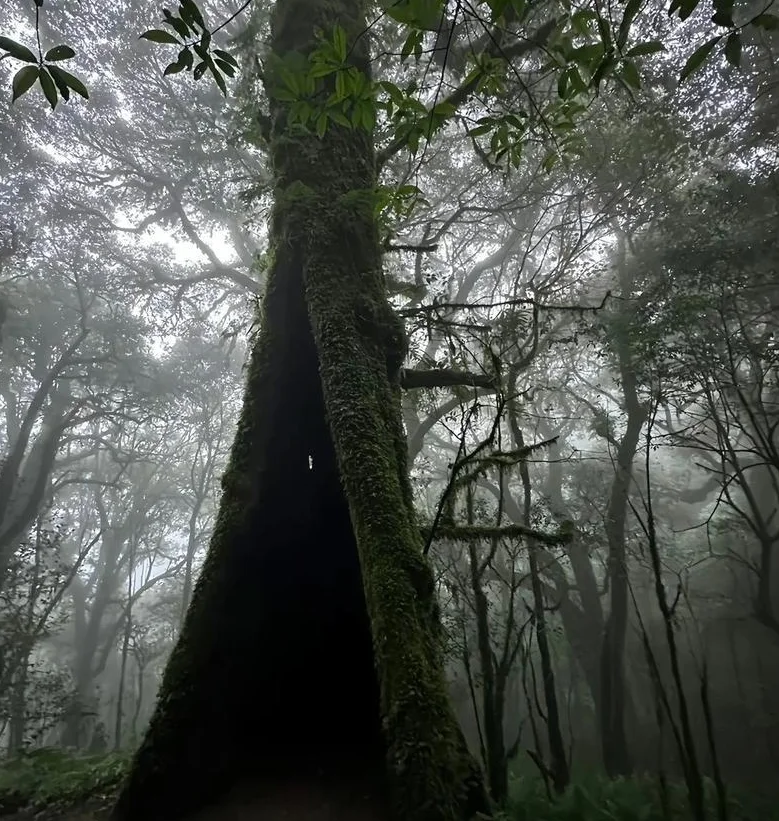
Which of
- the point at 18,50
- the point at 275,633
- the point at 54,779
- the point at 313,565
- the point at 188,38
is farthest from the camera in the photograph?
the point at 54,779

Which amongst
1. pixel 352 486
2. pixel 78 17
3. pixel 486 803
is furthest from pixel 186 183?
pixel 486 803

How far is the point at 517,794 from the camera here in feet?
20.1

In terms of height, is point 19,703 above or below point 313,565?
below

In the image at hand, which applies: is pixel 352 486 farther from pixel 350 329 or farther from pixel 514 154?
pixel 514 154

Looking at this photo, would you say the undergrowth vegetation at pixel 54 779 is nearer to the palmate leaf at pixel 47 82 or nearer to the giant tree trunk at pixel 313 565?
the giant tree trunk at pixel 313 565

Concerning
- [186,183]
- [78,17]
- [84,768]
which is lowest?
[84,768]

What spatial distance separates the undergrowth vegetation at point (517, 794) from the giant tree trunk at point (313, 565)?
1.33 metres

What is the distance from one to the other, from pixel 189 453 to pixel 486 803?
22715 millimetres

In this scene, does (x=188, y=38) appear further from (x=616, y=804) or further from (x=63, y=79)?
(x=616, y=804)

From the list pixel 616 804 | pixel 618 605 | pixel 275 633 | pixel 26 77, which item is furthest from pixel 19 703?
pixel 26 77

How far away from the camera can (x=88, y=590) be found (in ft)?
79.9

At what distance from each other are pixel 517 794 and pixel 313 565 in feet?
14.3

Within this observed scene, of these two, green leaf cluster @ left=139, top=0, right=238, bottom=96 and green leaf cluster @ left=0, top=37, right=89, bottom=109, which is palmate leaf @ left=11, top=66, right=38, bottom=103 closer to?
green leaf cluster @ left=0, top=37, right=89, bottom=109

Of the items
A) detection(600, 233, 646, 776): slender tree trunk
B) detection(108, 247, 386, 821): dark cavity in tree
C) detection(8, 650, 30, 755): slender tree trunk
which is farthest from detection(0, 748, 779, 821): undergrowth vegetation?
detection(8, 650, 30, 755): slender tree trunk
